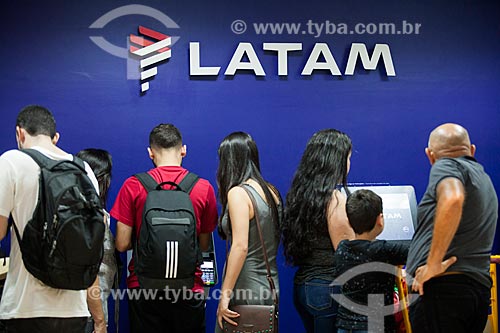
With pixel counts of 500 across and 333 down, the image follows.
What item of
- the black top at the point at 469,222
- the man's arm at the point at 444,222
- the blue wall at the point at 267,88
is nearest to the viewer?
the man's arm at the point at 444,222

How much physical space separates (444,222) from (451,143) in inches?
17.9

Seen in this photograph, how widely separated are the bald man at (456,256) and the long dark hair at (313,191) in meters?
0.50

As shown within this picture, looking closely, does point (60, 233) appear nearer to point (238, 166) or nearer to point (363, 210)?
point (238, 166)

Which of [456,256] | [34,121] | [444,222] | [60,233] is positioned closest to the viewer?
[60,233]

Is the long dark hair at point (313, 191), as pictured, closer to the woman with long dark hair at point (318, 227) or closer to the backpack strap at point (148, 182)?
the woman with long dark hair at point (318, 227)

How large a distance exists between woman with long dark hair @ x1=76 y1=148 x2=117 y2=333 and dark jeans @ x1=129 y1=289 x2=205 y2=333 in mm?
285

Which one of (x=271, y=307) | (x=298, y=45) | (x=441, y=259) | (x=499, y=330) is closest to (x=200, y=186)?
(x=271, y=307)

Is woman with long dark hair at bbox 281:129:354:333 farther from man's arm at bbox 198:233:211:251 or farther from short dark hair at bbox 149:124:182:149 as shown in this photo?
short dark hair at bbox 149:124:182:149

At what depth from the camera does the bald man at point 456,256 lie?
3.12 meters

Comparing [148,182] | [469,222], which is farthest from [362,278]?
[148,182]

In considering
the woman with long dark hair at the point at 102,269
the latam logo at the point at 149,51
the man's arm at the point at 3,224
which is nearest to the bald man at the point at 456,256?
the woman with long dark hair at the point at 102,269

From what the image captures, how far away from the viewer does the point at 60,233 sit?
2703 millimetres

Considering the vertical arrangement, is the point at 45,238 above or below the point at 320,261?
above

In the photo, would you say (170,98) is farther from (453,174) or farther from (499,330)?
(499,330)
